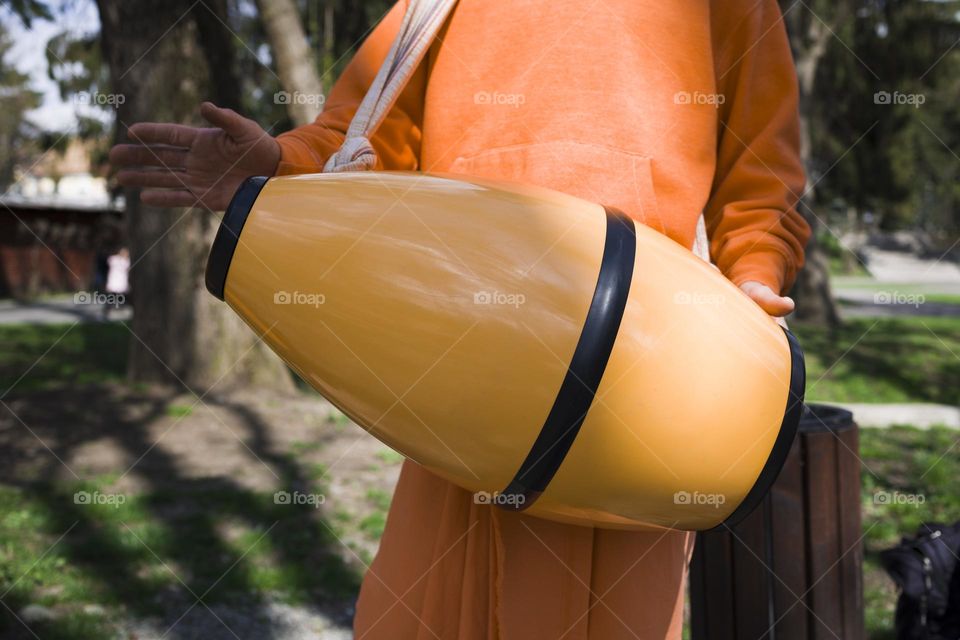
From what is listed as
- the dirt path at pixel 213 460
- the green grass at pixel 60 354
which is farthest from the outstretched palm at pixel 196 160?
the green grass at pixel 60 354

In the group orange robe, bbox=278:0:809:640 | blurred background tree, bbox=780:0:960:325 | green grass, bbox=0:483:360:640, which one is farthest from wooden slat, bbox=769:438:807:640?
blurred background tree, bbox=780:0:960:325

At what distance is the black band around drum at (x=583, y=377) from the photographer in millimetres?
1210

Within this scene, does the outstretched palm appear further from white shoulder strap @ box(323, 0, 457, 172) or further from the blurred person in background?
white shoulder strap @ box(323, 0, 457, 172)

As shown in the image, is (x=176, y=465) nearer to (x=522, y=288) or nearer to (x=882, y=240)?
(x=522, y=288)

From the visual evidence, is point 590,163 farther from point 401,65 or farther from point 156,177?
point 156,177

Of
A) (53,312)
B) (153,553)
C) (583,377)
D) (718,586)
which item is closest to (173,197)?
(583,377)

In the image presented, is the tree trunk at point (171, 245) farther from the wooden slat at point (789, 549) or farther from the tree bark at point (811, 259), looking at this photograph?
the tree bark at point (811, 259)

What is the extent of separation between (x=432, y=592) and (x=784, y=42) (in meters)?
1.22

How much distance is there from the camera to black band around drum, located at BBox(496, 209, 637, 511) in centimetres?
121

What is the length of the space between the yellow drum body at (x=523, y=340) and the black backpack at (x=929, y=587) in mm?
1638

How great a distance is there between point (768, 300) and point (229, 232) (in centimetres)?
88

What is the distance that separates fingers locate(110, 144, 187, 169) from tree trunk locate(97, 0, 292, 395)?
4894mm

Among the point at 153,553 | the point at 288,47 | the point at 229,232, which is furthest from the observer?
the point at 288,47

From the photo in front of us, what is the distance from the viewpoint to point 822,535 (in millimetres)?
2377
